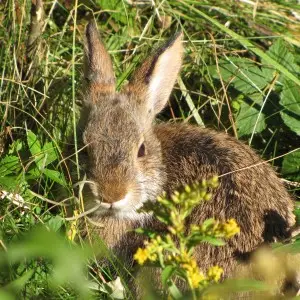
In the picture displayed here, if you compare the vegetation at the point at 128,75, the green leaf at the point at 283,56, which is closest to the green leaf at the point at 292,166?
the vegetation at the point at 128,75

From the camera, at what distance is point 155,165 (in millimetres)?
4473

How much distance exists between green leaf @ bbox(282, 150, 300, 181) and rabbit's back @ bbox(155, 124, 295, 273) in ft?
1.90

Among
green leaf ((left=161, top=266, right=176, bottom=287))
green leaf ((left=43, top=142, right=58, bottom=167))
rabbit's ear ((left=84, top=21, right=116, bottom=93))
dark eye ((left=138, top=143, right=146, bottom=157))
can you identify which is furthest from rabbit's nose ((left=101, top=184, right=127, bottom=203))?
green leaf ((left=161, top=266, right=176, bottom=287))

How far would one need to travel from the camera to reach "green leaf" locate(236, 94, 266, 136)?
5.25 m

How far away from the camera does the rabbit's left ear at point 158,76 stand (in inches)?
187

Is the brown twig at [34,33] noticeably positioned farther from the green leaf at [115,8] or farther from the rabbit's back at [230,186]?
the rabbit's back at [230,186]

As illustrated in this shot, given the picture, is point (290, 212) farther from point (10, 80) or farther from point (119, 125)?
point (10, 80)

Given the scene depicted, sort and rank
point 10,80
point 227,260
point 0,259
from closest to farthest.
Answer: point 0,259 → point 227,260 → point 10,80

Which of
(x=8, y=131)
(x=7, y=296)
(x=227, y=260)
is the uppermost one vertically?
(x=7, y=296)

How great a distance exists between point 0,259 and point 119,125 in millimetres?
1958

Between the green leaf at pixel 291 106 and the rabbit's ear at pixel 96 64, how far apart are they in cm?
125

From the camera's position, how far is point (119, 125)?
14.2 feet

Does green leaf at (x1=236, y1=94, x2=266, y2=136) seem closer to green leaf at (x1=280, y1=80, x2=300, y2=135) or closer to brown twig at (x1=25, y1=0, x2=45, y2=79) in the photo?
green leaf at (x1=280, y1=80, x2=300, y2=135)

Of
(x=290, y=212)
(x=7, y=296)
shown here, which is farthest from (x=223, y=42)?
(x=7, y=296)
